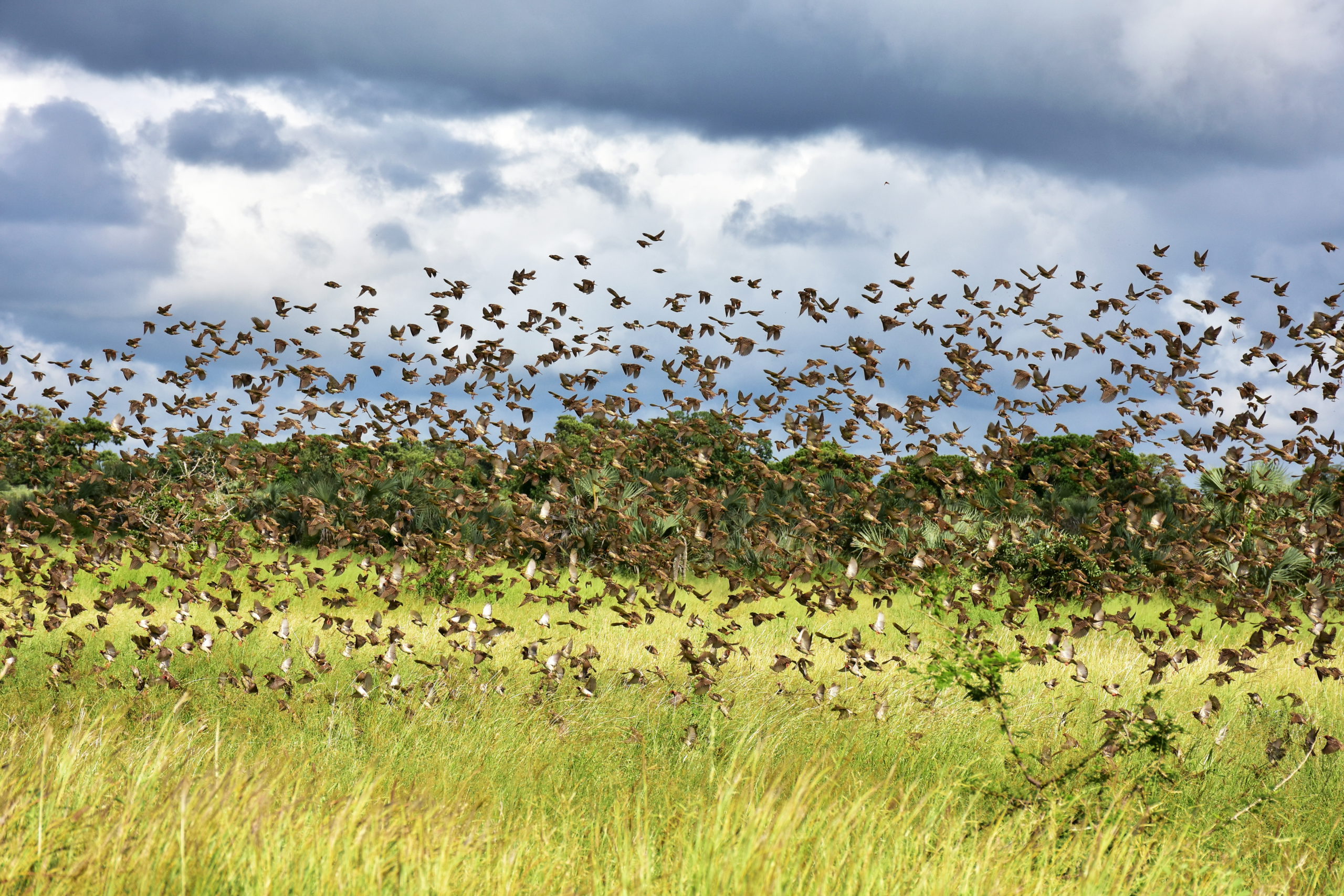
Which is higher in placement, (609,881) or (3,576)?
(609,881)

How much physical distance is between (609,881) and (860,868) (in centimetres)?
112

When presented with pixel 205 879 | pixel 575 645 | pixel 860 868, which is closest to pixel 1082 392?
pixel 575 645

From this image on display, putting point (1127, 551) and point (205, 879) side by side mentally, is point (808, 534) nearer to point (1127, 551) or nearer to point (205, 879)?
point (1127, 551)

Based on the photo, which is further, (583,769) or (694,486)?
(694,486)

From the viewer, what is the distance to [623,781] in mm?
6852

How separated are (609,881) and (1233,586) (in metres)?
16.5

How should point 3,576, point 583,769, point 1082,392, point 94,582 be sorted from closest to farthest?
1. point 583,769
2. point 1082,392
3. point 3,576
4. point 94,582

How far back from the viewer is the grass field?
164 inches

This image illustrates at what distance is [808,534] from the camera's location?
1683 cm

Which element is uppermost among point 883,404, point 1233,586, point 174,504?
point 883,404

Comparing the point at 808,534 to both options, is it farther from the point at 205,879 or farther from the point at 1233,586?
the point at 205,879

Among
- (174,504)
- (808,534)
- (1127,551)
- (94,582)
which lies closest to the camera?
(94,582)

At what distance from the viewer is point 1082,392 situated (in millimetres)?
10344

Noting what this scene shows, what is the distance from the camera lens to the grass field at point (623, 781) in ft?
13.7
